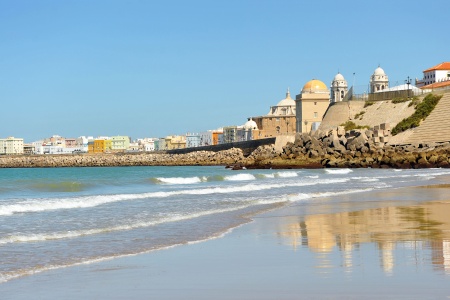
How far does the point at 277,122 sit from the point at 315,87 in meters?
17.6

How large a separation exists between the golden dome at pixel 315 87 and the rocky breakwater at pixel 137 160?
1918cm

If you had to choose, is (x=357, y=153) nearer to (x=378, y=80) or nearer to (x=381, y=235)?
(x=381, y=235)

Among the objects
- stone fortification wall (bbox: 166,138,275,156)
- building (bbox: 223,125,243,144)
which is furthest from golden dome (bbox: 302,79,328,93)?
building (bbox: 223,125,243,144)

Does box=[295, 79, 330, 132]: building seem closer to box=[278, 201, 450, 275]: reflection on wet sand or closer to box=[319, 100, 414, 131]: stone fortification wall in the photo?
box=[319, 100, 414, 131]: stone fortification wall

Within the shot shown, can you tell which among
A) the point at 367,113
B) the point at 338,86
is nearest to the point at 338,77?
the point at 338,86

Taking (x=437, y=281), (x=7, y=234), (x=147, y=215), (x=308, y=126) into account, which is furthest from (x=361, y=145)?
(x=437, y=281)

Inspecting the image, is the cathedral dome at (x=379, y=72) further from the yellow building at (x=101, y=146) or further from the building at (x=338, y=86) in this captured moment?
the yellow building at (x=101, y=146)

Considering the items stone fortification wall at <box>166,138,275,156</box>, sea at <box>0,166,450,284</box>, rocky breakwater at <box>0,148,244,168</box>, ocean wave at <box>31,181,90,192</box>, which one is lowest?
rocky breakwater at <box>0,148,244,168</box>

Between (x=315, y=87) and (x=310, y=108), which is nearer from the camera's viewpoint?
(x=310, y=108)

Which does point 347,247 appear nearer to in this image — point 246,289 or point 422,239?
point 422,239

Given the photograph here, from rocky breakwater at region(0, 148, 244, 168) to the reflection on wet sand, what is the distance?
206 ft

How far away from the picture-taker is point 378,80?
112438 mm

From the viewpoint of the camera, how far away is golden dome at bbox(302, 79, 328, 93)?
106 meters

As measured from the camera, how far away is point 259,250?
8.77 metres
